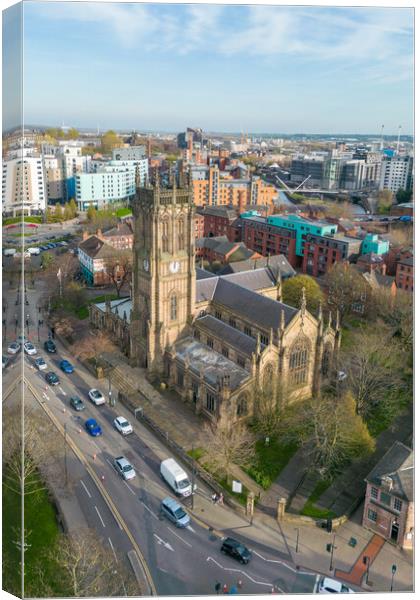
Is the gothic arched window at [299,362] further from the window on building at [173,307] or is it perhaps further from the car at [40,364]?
the car at [40,364]

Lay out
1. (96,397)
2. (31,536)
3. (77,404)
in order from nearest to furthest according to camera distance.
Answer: (31,536), (77,404), (96,397)

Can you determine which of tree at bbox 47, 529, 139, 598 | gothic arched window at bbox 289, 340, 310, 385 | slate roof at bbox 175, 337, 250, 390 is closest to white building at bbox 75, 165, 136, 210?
slate roof at bbox 175, 337, 250, 390

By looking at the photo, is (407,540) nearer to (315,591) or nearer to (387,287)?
(315,591)

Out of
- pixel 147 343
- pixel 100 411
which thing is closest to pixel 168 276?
pixel 147 343

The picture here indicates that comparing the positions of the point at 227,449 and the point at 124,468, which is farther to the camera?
the point at 124,468

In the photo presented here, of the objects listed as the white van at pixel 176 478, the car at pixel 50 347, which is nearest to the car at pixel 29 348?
the car at pixel 50 347

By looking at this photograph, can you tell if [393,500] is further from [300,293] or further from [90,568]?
[300,293]

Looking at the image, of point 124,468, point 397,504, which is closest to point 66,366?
point 124,468
